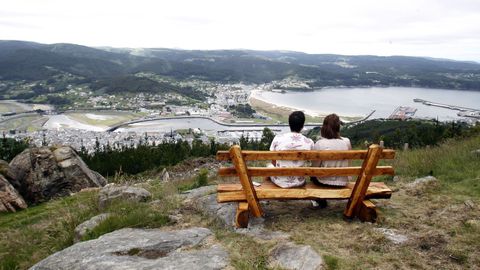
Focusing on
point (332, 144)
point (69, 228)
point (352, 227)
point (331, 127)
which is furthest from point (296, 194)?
point (69, 228)

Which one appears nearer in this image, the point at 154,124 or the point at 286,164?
the point at 286,164

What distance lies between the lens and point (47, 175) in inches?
617

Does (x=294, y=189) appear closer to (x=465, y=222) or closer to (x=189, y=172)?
(x=465, y=222)

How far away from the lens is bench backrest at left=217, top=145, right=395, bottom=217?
4.79 meters

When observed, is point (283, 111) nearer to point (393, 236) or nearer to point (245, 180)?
point (245, 180)

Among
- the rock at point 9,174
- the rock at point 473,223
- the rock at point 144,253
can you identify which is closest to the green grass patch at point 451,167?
the rock at point 473,223

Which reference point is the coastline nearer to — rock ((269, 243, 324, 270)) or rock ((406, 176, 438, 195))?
rock ((406, 176, 438, 195))

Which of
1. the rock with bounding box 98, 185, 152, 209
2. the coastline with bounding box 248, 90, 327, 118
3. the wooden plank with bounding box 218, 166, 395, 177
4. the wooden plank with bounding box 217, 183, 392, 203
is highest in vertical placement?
the wooden plank with bounding box 218, 166, 395, 177

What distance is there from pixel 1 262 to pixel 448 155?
8.58m

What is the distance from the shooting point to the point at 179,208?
5.97 metres

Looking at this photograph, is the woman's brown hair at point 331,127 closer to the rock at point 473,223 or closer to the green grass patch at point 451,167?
the rock at point 473,223

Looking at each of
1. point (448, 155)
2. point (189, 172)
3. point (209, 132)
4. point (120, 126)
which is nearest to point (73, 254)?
point (448, 155)

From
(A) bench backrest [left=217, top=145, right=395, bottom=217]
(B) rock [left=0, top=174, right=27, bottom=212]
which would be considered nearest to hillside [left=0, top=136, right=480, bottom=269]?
(A) bench backrest [left=217, top=145, right=395, bottom=217]

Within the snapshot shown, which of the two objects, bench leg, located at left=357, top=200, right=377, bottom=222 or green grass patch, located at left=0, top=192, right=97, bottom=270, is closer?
bench leg, located at left=357, top=200, right=377, bottom=222
